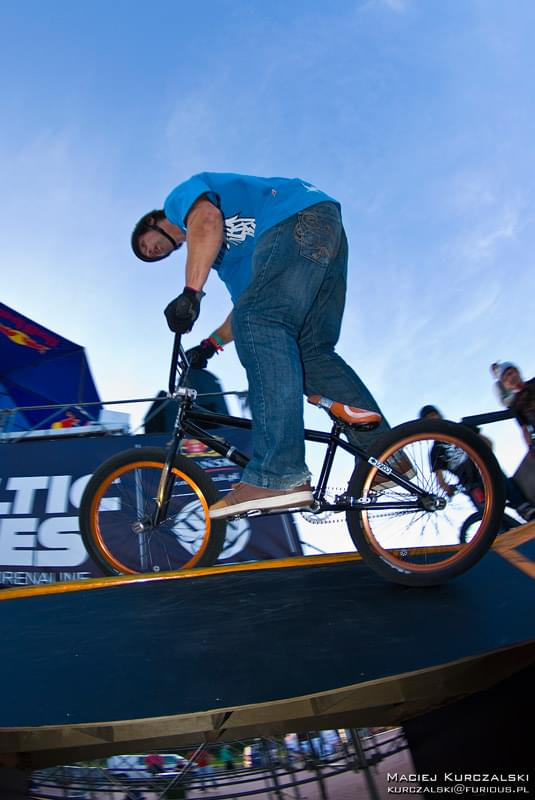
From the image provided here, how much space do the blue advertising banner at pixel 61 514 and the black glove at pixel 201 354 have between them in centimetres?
133

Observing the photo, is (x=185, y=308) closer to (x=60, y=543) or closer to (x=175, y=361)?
(x=175, y=361)

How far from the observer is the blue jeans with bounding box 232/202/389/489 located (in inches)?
72.2

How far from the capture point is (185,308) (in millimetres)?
1945

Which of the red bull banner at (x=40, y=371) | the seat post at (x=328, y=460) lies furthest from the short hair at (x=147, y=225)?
the red bull banner at (x=40, y=371)

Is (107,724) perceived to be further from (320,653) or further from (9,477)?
(9,477)

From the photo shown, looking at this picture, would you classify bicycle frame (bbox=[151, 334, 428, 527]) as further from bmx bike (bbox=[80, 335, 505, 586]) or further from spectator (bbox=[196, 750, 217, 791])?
spectator (bbox=[196, 750, 217, 791])

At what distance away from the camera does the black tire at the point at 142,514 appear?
228 centimetres

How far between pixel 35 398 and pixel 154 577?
801 centimetres

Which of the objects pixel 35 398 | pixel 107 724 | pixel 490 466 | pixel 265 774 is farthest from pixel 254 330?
pixel 35 398

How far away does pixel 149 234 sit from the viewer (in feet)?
7.62

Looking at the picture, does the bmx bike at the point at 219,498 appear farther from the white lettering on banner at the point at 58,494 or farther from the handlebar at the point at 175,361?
the white lettering on banner at the point at 58,494

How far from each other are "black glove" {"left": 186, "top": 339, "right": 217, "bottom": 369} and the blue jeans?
526mm

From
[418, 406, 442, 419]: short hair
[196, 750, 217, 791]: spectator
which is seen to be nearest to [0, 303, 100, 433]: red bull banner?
[196, 750, 217, 791]: spectator

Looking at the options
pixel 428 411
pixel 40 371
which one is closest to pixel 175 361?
pixel 428 411
